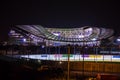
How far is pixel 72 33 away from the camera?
43.1 metres

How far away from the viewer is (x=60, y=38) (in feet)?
135

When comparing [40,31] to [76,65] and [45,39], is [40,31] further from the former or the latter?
[76,65]

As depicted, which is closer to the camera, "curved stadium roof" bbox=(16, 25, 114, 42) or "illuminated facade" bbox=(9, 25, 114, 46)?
"illuminated facade" bbox=(9, 25, 114, 46)

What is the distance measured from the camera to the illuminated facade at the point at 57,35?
1463 inches

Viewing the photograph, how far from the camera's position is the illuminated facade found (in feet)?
122

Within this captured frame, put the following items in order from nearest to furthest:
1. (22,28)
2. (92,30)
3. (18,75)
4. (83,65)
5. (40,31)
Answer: (18,75) → (83,65) → (22,28) → (40,31) → (92,30)

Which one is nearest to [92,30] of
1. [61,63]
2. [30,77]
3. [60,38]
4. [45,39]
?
[60,38]

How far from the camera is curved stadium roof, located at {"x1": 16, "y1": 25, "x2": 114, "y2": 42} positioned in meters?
39.6

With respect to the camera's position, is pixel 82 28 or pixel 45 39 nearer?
pixel 45 39

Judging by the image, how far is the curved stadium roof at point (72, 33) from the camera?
39562 millimetres

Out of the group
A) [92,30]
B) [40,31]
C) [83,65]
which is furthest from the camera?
[92,30]

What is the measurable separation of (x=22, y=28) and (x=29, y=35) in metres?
1.50

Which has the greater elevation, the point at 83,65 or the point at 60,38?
the point at 60,38

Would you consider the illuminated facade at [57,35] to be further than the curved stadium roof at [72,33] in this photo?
No
